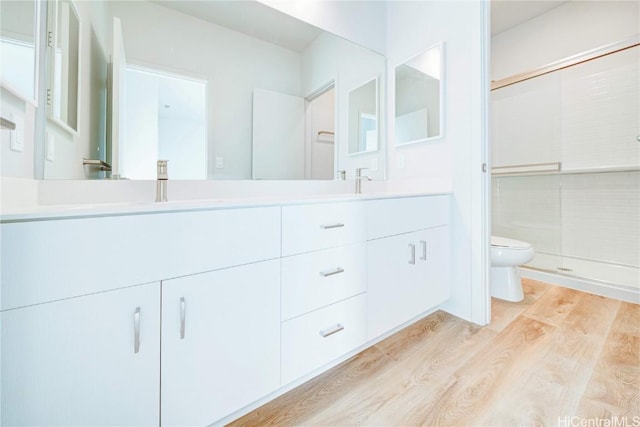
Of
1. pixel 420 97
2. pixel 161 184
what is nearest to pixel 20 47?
pixel 161 184

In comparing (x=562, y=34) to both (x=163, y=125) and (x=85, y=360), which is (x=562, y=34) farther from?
(x=85, y=360)

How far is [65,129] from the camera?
3.41ft

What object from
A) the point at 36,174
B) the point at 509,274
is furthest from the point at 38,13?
the point at 509,274

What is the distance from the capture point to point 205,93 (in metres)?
1.36

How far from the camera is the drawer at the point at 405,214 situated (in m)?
1.32

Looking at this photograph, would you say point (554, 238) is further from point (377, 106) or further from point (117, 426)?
point (117, 426)

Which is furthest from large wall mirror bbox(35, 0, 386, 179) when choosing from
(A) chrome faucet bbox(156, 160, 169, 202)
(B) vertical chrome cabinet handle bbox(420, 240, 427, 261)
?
(B) vertical chrome cabinet handle bbox(420, 240, 427, 261)

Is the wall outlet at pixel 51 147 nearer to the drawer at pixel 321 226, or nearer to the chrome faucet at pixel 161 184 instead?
the chrome faucet at pixel 161 184

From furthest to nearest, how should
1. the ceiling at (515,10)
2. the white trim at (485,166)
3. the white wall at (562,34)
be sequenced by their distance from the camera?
the ceiling at (515,10) < the white wall at (562,34) < the white trim at (485,166)

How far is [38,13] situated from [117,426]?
1365 mm

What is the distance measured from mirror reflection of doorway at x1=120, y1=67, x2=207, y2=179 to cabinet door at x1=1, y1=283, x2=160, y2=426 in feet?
2.27

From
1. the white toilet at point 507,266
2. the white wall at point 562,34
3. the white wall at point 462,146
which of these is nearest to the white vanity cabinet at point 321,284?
the white wall at point 462,146

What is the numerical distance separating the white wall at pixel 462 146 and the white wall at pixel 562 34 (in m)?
1.62

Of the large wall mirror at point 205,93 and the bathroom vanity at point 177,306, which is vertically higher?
the large wall mirror at point 205,93
